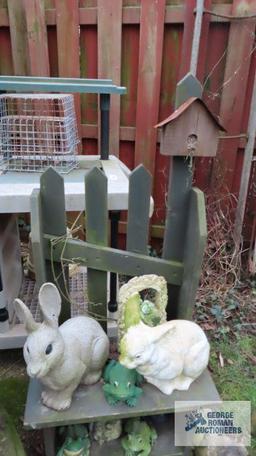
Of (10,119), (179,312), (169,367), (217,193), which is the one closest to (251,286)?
(217,193)

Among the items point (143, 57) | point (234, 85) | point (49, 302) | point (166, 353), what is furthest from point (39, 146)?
point (234, 85)

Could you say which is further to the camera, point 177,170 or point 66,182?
point 66,182

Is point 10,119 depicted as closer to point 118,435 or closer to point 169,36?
point 169,36

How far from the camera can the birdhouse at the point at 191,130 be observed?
1.14 metres

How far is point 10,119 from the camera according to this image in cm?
171

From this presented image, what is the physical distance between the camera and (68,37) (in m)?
2.45

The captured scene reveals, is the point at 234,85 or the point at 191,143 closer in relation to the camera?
the point at 191,143

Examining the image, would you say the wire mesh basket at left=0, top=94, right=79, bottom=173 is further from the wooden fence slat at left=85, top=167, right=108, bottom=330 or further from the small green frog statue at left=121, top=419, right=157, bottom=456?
the small green frog statue at left=121, top=419, right=157, bottom=456

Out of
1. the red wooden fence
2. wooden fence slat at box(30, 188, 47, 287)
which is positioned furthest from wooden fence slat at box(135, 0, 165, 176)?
wooden fence slat at box(30, 188, 47, 287)

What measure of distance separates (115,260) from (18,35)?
2.10 m

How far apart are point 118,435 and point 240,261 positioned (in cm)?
165

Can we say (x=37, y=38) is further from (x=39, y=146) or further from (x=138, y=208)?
(x=138, y=208)

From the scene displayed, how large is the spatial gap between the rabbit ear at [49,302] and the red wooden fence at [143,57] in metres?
1.72

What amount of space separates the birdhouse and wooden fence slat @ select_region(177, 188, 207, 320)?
0.16 meters
